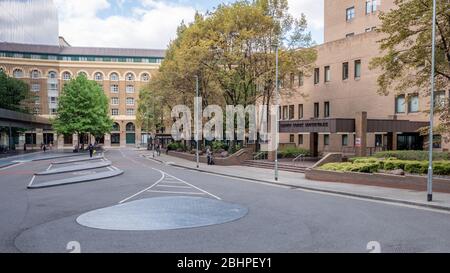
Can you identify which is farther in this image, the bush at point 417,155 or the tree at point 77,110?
the tree at point 77,110

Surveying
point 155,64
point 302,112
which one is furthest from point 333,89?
point 155,64

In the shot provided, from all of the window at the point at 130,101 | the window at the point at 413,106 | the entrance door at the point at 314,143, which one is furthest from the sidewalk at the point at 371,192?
the window at the point at 130,101

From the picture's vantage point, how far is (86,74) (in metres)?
98.8

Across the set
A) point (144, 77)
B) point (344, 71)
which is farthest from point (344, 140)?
point (144, 77)

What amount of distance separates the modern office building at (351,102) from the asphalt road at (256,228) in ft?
52.1

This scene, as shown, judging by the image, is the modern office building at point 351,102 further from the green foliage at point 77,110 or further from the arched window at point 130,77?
the arched window at point 130,77

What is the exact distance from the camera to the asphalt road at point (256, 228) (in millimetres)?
9367

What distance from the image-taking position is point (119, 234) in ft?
34.7

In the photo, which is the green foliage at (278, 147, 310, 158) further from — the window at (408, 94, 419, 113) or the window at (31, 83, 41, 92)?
the window at (31, 83, 41, 92)

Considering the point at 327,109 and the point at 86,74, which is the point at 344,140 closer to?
the point at 327,109

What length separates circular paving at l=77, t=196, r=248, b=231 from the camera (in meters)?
11.7

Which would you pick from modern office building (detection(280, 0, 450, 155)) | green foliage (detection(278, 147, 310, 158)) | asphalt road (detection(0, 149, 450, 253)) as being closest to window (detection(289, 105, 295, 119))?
modern office building (detection(280, 0, 450, 155))
